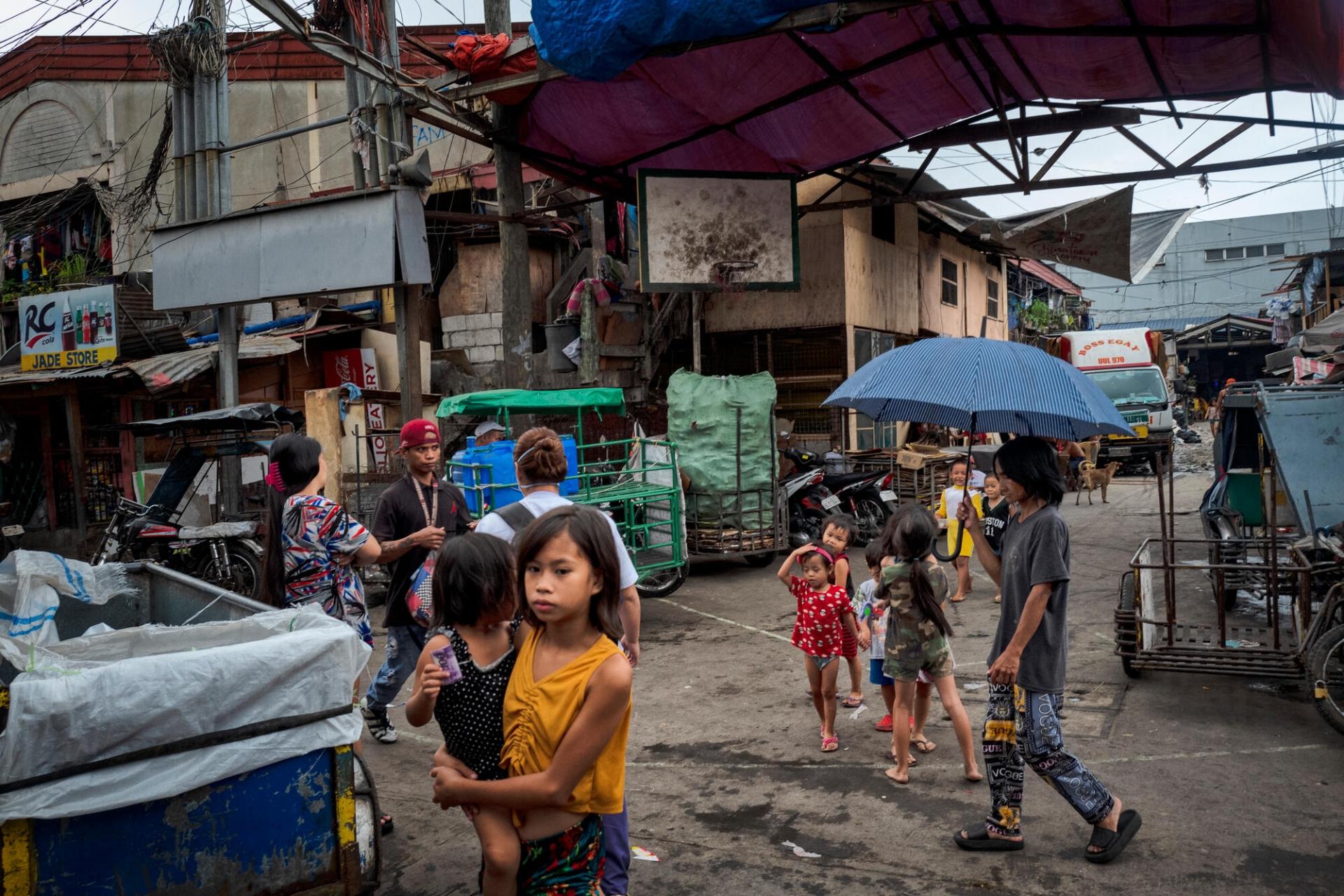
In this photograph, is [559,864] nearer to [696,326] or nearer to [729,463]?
[729,463]

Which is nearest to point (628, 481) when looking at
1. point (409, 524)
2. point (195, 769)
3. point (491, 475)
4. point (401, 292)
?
point (491, 475)

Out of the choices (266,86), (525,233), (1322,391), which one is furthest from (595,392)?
(266,86)

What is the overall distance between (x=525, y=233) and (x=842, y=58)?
3883 millimetres

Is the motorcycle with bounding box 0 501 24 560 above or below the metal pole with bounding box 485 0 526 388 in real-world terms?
below

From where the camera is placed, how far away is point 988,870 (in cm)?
394

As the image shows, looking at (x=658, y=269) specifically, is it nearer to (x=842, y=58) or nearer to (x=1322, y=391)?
(x=842, y=58)

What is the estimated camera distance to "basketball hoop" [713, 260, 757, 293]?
1225 cm

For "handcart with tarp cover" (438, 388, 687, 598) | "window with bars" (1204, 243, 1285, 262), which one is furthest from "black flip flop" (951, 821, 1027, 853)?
"window with bars" (1204, 243, 1285, 262)

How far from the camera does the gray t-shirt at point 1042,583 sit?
12.7 feet

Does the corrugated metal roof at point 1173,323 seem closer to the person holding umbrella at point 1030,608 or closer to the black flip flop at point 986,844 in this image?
the person holding umbrella at point 1030,608

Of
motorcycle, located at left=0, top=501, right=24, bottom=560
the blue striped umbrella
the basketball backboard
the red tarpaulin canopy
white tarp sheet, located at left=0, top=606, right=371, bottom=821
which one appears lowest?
motorcycle, located at left=0, top=501, right=24, bottom=560

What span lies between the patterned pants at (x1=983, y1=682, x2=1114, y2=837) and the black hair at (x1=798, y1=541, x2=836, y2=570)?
1557mm

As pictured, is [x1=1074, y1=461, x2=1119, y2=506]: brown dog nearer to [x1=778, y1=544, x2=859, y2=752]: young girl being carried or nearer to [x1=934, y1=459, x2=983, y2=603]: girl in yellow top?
[x1=934, y1=459, x2=983, y2=603]: girl in yellow top

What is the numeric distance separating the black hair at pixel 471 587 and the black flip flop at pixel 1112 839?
2756 mm
